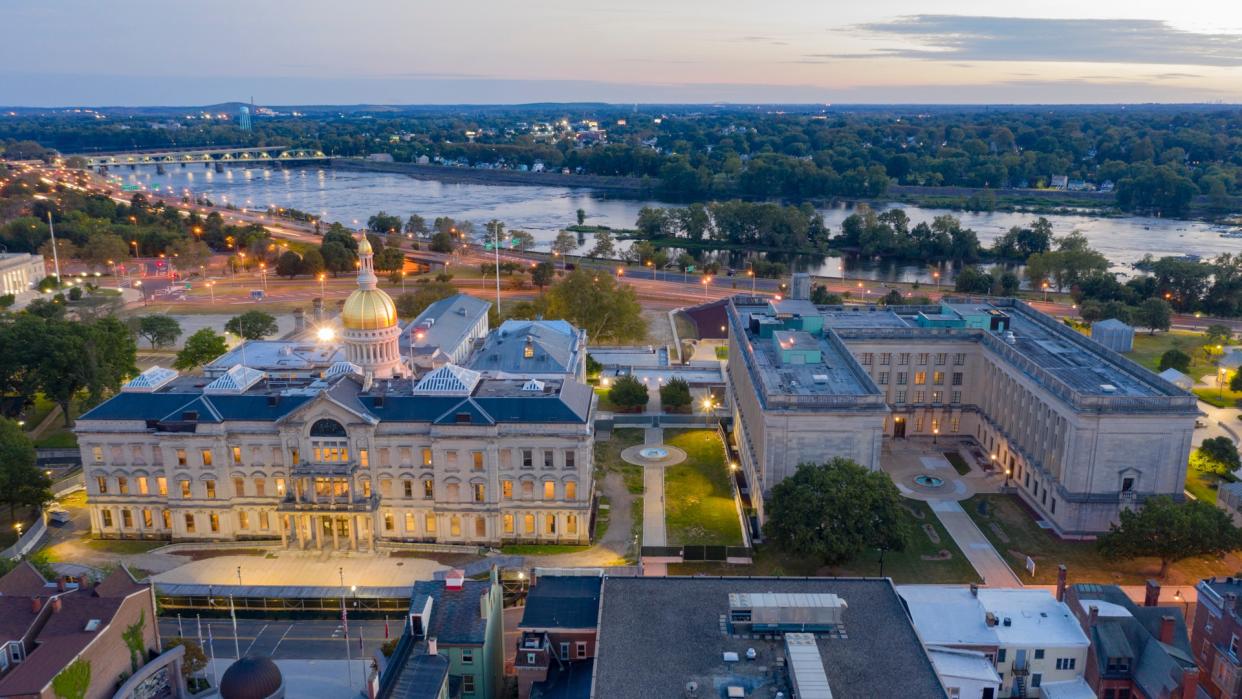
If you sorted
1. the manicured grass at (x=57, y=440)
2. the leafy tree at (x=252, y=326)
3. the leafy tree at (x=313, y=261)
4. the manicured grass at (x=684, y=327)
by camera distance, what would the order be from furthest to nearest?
the leafy tree at (x=313, y=261), the manicured grass at (x=684, y=327), the leafy tree at (x=252, y=326), the manicured grass at (x=57, y=440)

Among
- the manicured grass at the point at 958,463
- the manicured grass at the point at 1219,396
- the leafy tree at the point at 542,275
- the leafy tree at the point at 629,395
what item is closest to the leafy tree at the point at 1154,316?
the manicured grass at the point at 1219,396

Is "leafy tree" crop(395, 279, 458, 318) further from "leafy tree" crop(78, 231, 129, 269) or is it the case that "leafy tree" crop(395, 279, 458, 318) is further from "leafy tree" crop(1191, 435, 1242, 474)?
"leafy tree" crop(1191, 435, 1242, 474)

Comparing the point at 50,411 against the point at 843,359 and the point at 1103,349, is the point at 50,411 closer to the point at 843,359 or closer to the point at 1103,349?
the point at 843,359

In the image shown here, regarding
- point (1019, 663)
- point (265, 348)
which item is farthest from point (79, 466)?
point (1019, 663)

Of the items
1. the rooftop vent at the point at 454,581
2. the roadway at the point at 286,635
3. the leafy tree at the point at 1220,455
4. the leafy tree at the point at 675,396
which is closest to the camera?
the rooftop vent at the point at 454,581

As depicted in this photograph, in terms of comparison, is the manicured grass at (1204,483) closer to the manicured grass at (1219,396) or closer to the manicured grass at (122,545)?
the manicured grass at (1219,396)

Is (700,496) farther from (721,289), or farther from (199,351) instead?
→ (721,289)
